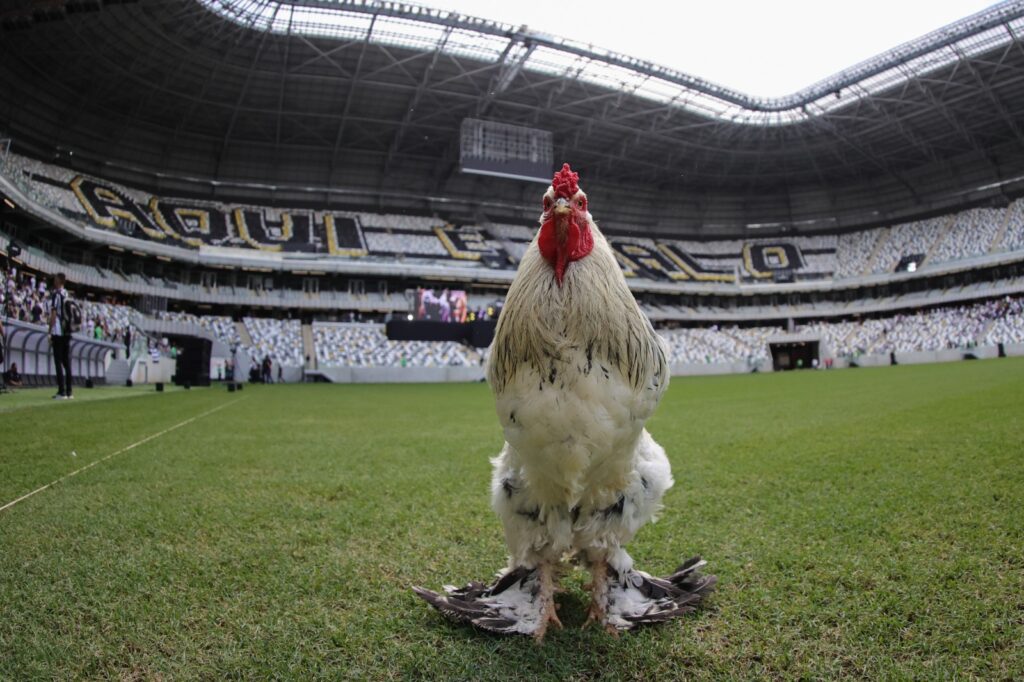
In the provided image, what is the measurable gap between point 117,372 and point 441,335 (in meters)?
17.9

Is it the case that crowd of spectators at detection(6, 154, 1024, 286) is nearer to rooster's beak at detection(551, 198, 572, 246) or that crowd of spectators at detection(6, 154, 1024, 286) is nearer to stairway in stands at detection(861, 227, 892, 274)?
stairway in stands at detection(861, 227, 892, 274)

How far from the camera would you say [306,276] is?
41.6 m

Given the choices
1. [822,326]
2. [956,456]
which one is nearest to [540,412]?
[956,456]

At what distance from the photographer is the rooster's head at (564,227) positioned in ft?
7.11

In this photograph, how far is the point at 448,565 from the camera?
2703mm

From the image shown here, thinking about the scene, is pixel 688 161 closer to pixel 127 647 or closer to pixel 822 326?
A: pixel 822 326

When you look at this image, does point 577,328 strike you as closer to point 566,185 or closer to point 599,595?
point 566,185

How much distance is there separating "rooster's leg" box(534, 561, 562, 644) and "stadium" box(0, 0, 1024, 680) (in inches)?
3.1

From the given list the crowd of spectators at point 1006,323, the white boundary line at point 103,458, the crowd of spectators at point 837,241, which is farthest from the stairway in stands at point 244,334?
the crowd of spectators at point 1006,323

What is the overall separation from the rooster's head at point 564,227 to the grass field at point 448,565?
1400 mm

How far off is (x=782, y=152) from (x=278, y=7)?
36760 millimetres

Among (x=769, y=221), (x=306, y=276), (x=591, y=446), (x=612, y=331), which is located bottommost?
(x=591, y=446)

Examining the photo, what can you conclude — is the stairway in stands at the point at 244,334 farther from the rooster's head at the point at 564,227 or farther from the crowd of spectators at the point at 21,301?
the rooster's head at the point at 564,227

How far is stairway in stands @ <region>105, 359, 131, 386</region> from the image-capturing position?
20.5 m
